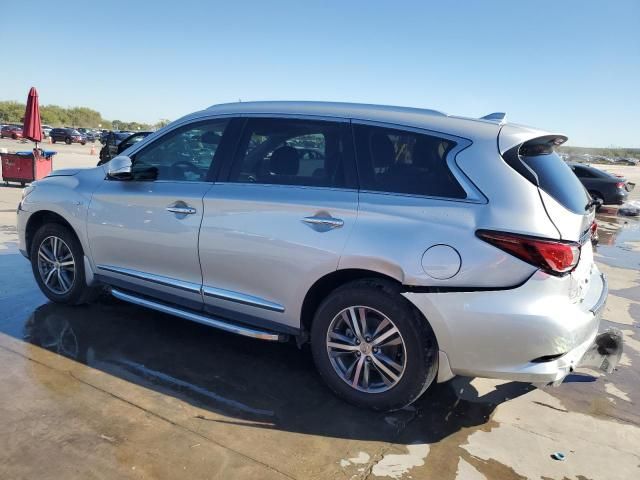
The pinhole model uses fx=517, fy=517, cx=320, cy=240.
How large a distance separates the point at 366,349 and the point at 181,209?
1698mm

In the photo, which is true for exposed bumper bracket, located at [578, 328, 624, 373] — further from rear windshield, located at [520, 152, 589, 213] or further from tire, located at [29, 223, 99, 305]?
tire, located at [29, 223, 99, 305]

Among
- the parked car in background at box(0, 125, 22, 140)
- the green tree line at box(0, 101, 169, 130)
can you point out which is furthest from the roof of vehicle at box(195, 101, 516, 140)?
the green tree line at box(0, 101, 169, 130)

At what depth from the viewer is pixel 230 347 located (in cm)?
417

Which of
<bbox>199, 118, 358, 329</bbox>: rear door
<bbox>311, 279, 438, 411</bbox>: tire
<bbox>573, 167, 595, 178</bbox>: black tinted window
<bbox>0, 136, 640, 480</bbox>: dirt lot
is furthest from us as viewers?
<bbox>573, 167, 595, 178</bbox>: black tinted window

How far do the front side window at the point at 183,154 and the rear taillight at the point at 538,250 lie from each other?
2189 millimetres

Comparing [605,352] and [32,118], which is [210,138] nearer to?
[605,352]

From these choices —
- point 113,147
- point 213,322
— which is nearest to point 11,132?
point 113,147

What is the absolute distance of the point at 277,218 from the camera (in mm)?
3400

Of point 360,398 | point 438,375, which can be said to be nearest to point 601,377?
point 438,375

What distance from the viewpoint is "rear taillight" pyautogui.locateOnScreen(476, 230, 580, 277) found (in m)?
2.75

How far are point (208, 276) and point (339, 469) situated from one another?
1.67m

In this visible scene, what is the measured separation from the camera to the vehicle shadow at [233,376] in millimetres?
3172

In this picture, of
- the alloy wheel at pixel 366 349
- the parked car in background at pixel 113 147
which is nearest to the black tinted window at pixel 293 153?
the alloy wheel at pixel 366 349

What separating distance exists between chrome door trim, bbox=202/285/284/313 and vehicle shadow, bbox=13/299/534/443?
20.9 inches
